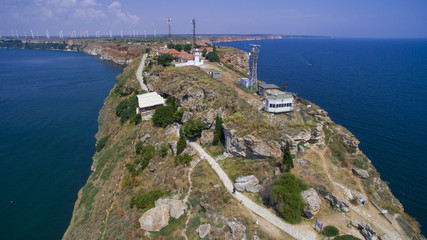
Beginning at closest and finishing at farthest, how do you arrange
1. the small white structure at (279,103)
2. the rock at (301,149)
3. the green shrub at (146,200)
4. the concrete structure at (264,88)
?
the green shrub at (146,200) → the rock at (301,149) → the small white structure at (279,103) → the concrete structure at (264,88)

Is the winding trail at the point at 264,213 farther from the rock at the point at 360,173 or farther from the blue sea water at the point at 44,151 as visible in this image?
the blue sea water at the point at 44,151

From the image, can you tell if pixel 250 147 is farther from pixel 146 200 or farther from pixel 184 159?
pixel 146 200

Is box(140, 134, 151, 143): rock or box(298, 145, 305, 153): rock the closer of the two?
box(298, 145, 305, 153): rock

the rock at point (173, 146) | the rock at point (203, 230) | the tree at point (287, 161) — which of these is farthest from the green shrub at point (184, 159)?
the tree at point (287, 161)

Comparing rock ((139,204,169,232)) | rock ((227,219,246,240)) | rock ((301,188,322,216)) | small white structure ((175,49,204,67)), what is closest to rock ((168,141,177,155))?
rock ((139,204,169,232))

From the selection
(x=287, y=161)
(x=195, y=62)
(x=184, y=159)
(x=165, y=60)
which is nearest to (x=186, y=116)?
(x=184, y=159)

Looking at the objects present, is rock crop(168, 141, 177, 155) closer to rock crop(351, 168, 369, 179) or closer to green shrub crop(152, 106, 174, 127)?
green shrub crop(152, 106, 174, 127)
